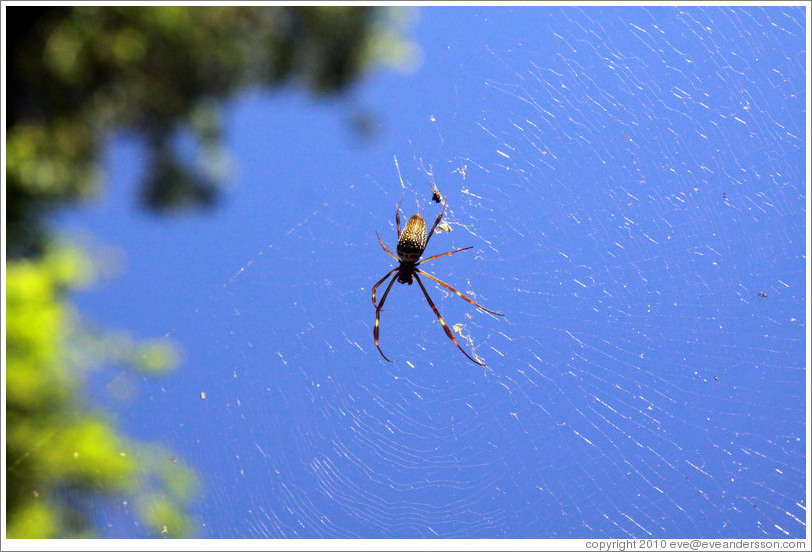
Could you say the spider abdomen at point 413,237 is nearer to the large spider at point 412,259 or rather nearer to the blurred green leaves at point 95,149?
the large spider at point 412,259

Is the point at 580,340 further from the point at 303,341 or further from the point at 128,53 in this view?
the point at 128,53

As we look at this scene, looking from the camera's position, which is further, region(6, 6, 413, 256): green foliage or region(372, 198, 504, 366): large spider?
region(6, 6, 413, 256): green foliage

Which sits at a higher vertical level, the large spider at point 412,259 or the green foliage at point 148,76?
the green foliage at point 148,76

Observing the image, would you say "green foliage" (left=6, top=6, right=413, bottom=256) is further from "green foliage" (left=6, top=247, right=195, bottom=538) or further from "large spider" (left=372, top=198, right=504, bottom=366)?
"large spider" (left=372, top=198, right=504, bottom=366)

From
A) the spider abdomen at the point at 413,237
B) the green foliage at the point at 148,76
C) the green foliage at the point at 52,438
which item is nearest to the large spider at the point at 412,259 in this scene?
the spider abdomen at the point at 413,237

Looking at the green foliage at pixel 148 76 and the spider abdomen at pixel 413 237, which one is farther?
the green foliage at pixel 148 76

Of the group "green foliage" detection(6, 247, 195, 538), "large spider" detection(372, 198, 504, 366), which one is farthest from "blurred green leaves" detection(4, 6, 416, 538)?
"large spider" detection(372, 198, 504, 366)

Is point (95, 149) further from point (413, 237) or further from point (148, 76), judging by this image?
point (413, 237)
